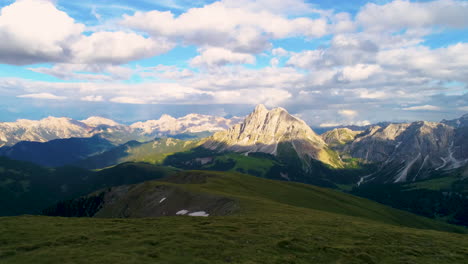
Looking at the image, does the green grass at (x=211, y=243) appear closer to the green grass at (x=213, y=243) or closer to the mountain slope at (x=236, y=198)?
the green grass at (x=213, y=243)

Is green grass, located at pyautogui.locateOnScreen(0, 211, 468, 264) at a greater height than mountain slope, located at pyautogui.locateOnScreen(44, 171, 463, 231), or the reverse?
green grass, located at pyautogui.locateOnScreen(0, 211, 468, 264)

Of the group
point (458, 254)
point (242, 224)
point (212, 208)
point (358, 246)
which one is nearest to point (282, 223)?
point (242, 224)

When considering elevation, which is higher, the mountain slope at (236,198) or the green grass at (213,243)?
the green grass at (213,243)

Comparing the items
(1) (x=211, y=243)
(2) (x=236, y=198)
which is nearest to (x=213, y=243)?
(1) (x=211, y=243)

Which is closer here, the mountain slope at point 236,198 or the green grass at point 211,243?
the green grass at point 211,243

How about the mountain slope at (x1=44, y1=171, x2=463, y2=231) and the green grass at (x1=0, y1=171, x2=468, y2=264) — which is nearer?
the green grass at (x1=0, y1=171, x2=468, y2=264)

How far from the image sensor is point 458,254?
44.2 m

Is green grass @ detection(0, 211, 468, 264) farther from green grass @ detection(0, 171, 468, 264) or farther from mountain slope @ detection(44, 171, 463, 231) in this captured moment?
mountain slope @ detection(44, 171, 463, 231)

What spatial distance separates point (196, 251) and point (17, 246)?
84.5ft

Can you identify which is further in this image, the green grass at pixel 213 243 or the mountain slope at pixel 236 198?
the mountain slope at pixel 236 198

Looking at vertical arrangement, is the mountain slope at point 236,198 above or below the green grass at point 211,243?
below

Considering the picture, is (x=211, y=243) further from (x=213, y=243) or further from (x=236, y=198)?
(x=236, y=198)

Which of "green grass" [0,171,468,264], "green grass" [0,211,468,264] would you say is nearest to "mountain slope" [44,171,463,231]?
"green grass" [0,171,468,264]

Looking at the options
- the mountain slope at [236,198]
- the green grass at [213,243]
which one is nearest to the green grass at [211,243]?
the green grass at [213,243]
